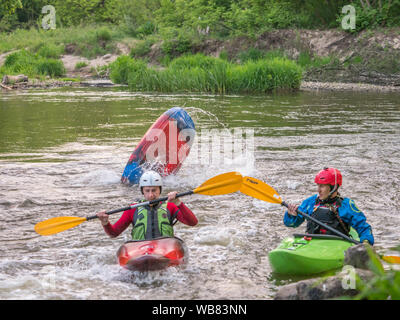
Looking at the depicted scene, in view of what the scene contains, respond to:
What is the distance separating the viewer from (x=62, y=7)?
142 feet

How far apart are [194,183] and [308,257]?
329 cm

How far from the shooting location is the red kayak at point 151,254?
4074 millimetres

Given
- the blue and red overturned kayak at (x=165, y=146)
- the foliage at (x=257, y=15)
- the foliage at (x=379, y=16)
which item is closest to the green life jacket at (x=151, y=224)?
the blue and red overturned kayak at (x=165, y=146)

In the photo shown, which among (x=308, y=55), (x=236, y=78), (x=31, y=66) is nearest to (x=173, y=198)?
(x=236, y=78)

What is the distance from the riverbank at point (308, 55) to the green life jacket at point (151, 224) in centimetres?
1545

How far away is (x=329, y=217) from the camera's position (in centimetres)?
448

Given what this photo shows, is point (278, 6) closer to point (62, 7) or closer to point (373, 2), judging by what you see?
point (373, 2)

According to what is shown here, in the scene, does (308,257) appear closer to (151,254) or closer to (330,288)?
(330,288)

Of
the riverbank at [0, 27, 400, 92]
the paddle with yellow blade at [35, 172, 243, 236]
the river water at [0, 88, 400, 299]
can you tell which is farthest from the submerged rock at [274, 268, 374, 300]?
the riverbank at [0, 27, 400, 92]

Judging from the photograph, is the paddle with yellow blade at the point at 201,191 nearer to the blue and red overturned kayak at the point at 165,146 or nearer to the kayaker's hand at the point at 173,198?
the kayaker's hand at the point at 173,198

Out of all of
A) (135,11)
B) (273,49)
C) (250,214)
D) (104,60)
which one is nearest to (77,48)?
(104,60)

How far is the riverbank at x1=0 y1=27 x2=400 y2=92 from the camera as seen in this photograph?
19.8 m

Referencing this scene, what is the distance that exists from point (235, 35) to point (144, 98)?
10.1 metres
